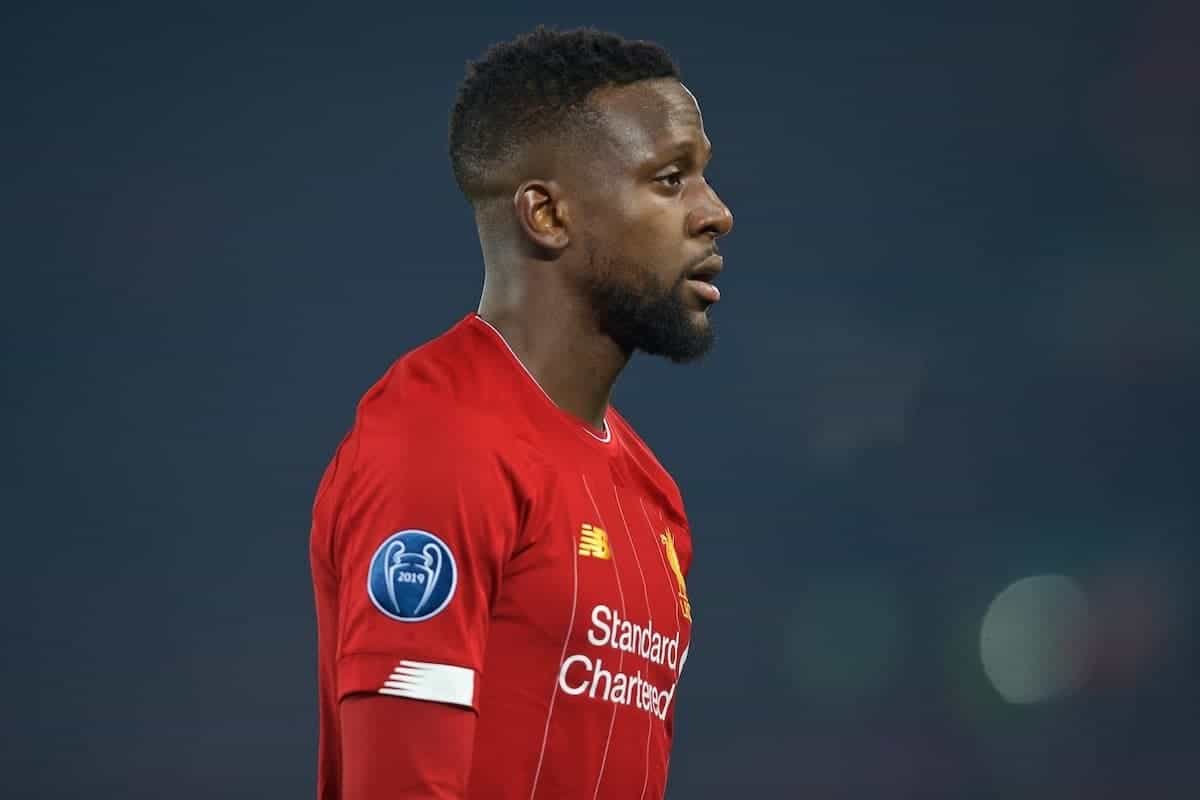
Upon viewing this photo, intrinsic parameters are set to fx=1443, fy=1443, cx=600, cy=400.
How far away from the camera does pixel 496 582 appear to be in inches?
57.4

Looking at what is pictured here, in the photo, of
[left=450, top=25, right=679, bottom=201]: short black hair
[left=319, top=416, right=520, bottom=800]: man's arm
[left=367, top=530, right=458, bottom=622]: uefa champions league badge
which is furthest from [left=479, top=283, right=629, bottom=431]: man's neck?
[left=367, top=530, right=458, bottom=622]: uefa champions league badge

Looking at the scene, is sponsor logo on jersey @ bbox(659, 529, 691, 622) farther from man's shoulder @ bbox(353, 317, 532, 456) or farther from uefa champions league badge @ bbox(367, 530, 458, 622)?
uefa champions league badge @ bbox(367, 530, 458, 622)

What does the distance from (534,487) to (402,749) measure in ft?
1.10

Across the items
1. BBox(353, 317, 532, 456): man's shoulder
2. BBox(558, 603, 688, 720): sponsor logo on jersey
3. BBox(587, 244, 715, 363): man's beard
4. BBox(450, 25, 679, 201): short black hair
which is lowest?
BBox(558, 603, 688, 720): sponsor logo on jersey

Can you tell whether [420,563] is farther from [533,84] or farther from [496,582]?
[533,84]

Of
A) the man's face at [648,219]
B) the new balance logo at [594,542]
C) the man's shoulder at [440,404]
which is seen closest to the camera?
the man's shoulder at [440,404]

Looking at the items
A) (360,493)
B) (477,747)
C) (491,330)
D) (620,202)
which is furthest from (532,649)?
(620,202)

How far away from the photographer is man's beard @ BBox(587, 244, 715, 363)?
1.74 m

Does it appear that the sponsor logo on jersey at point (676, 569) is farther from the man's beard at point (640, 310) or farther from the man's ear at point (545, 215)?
the man's ear at point (545, 215)

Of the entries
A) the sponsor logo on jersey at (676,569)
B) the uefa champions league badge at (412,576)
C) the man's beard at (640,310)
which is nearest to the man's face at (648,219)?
the man's beard at (640,310)

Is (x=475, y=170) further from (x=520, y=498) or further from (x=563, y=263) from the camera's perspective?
(x=520, y=498)

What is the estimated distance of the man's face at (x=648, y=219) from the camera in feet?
5.67

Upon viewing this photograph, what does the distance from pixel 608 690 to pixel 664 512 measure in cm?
41

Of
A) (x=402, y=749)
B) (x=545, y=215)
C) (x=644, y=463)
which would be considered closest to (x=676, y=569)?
(x=644, y=463)
